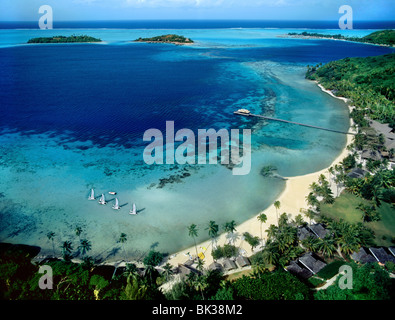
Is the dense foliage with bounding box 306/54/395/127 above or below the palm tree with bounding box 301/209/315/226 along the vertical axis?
above

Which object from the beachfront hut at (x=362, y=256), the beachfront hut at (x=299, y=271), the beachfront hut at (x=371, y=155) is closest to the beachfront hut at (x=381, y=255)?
the beachfront hut at (x=362, y=256)

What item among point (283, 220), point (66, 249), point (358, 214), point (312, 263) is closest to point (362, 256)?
point (312, 263)

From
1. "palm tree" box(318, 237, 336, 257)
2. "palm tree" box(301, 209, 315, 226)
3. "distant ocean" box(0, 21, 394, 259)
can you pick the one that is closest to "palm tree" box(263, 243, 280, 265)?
"palm tree" box(318, 237, 336, 257)

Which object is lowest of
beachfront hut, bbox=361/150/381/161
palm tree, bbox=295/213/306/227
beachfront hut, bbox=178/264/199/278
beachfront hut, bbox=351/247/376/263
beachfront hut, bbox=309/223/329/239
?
beachfront hut, bbox=178/264/199/278

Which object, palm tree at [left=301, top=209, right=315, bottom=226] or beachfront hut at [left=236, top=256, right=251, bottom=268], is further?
palm tree at [left=301, top=209, right=315, bottom=226]

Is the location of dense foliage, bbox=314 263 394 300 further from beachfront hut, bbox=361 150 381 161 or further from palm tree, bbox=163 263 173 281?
beachfront hut, bbox=361 150 381 161

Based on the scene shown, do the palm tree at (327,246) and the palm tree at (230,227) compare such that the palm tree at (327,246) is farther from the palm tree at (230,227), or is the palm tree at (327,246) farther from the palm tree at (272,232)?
the palm tree at (230,227)

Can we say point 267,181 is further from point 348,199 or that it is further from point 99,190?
point 99,190
